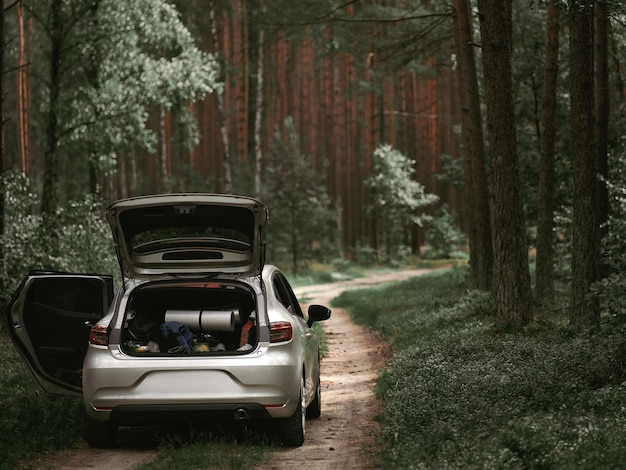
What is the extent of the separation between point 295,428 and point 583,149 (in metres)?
6.27

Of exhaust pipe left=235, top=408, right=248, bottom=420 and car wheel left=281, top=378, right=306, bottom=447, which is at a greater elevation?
exhaust pipe left=235, top=408, right=248, bottom=420

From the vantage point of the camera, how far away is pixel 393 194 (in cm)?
5009

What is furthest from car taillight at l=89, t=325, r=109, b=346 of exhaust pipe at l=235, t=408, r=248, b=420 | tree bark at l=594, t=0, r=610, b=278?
tree bark at l=594, t=0, r=610, b=278

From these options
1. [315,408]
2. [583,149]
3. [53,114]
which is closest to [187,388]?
[315,408]

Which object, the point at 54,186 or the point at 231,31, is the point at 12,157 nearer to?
the point at 231,31

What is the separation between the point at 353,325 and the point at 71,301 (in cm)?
668

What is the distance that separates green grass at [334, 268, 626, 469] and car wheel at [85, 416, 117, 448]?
2531mm

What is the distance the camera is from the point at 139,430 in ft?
31.5

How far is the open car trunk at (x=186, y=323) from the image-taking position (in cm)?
856

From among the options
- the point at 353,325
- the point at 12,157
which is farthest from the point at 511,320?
the point at 12,157

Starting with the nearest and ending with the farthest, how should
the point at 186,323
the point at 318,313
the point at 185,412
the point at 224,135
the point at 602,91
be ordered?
the point at 185,412 < the point at 186,323 < the point at 318,313 < the point at 602,91 < the point at 224,135

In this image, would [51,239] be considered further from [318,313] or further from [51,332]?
[318,313]

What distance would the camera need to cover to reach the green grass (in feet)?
22.0

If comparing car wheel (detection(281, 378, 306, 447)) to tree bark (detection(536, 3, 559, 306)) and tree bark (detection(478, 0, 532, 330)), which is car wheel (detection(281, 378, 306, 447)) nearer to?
tree bark (detection(478, 0, 532, 330))
